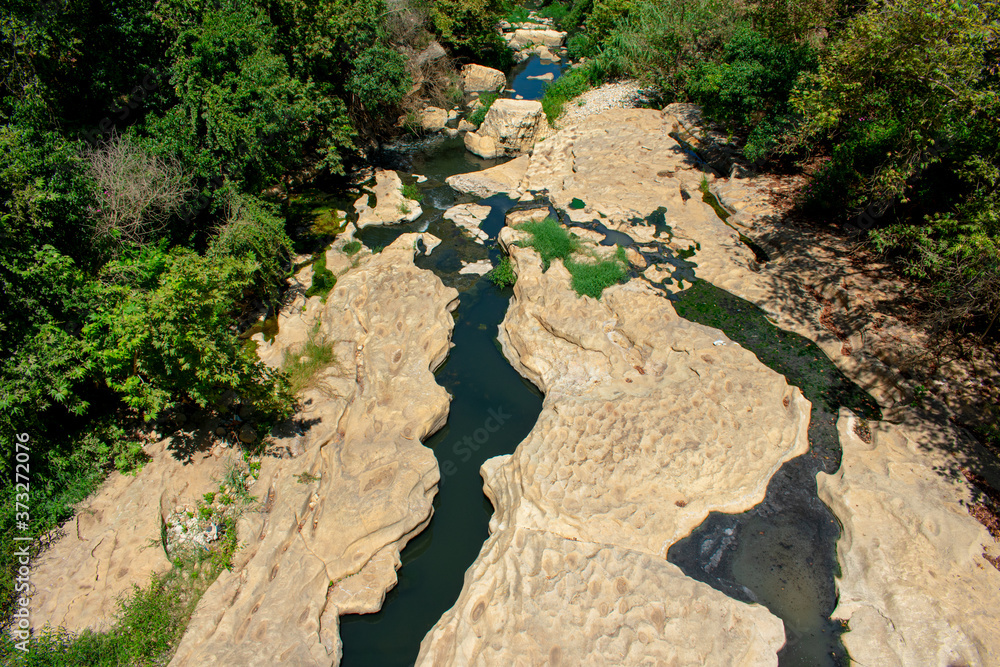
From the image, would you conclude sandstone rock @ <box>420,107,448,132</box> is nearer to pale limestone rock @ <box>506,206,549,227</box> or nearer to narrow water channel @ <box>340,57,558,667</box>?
narrow water channel @ <box>340,57,558,667</box>

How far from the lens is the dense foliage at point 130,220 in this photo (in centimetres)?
838

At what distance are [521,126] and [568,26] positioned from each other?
18.0m

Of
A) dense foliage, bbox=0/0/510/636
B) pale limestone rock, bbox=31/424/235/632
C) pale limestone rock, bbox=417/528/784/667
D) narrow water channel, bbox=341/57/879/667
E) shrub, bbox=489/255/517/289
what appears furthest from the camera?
shrub, bbox=489/255/517/289

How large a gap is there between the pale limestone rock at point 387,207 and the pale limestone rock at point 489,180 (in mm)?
2145

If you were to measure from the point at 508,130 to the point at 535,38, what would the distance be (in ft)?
58.7

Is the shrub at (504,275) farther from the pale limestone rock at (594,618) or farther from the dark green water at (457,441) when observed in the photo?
the pale limestone rock at (594,618)

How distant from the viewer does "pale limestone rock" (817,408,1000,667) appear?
725 cm

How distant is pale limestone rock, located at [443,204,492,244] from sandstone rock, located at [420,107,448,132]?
6.95 meters

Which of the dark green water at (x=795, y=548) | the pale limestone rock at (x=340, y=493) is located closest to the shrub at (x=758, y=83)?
the dark green water at (x=795, y=548)

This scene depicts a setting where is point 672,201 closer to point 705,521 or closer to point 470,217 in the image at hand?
point 470,217

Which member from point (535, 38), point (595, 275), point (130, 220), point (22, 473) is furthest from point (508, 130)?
point (22, 473)

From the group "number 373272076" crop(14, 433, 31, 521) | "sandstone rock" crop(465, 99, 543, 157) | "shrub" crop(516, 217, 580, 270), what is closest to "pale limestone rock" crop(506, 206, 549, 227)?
"shrub" crop(516, 217, 580, 270)

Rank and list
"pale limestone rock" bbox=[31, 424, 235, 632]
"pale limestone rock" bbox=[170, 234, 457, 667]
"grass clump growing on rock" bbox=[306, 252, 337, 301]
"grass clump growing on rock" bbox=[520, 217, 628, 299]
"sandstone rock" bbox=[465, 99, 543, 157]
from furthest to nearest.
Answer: "sandstone rock" bbox=[465, 99, 543, 157], "grass clump growing on rock" bbox=[306, 252, 337, 301], "grass clump growing on rock" bbox=[520, 217, 628, 299], "pale limestone rock" bbox=[31, 424, 235, 632], "pale limestone rock" bbox=[170, 234, 457, 667]

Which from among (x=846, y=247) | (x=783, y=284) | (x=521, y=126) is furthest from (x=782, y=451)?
(x=521, y=126)
